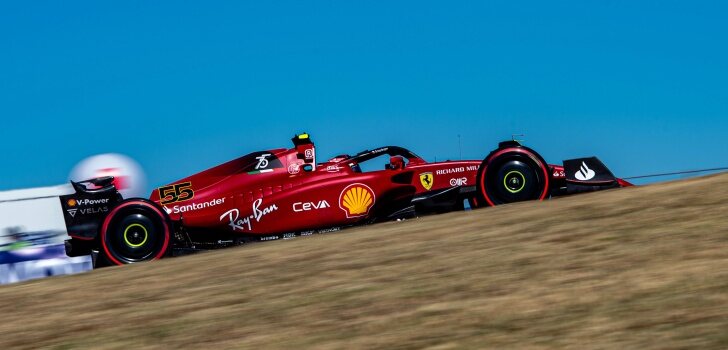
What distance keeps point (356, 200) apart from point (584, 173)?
11.4ft

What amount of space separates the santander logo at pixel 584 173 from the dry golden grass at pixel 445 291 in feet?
10.8

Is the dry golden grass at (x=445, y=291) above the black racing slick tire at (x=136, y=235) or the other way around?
the other way around

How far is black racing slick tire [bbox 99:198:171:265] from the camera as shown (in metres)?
13.4

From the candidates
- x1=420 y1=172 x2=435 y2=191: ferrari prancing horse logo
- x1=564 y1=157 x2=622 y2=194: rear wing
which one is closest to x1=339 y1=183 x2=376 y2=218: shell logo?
x1=420 y1=172 x2=435 y2=191: ferrari prancing horse logo

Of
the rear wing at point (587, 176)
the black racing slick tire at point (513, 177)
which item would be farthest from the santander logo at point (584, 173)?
the black racing slick tire at point (513, 177)

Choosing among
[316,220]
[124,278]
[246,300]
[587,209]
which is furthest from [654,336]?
[316,220]

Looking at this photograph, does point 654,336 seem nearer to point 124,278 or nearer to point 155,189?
point 124,278

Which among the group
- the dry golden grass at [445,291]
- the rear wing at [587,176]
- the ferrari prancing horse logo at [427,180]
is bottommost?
the dry golden grass at [445,291]

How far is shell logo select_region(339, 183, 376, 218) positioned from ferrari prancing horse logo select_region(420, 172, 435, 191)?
0.86m

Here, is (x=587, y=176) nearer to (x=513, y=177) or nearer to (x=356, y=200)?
(x=513, y=177)

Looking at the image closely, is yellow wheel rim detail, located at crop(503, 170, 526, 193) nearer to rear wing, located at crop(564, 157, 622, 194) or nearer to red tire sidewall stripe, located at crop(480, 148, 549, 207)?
red tire sidewall stripe, located at crop(480, 148, 549, 207)

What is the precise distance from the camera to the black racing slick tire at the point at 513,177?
45.1 feet

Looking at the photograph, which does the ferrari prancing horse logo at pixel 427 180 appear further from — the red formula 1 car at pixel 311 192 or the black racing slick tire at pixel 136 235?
the black racing slick tire at pixel 136 235

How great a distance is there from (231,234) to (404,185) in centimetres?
278
